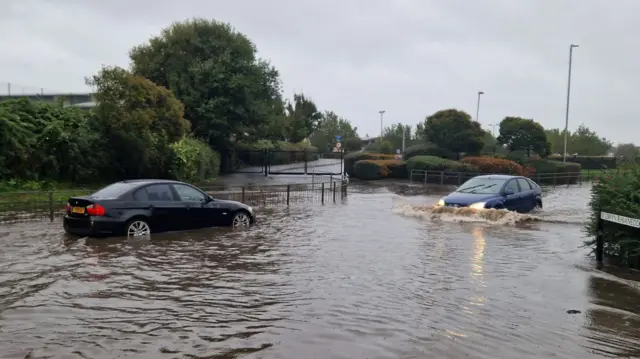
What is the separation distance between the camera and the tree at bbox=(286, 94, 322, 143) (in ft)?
198

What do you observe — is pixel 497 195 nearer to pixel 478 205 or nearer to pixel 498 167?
pixel 478 205

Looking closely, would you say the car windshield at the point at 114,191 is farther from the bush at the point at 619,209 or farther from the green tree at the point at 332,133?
the green tree at the point at 332,133

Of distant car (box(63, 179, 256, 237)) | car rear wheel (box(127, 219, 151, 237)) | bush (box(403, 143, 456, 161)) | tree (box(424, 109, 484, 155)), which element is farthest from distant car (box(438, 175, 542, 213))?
tree (box(424, 109, 484, 155))

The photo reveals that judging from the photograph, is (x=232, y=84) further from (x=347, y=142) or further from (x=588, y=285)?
(x=347, y=142)

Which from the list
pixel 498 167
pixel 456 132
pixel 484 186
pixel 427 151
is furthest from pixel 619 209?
pixel 456 132

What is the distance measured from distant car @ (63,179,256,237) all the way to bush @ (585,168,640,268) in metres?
8.19

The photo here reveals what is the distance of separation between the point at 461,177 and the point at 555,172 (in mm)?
8346

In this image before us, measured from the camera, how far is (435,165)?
3647 cm

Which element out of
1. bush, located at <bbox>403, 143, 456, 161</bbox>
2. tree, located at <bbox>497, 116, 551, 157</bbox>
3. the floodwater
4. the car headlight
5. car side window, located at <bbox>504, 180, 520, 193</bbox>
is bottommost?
the floodwater

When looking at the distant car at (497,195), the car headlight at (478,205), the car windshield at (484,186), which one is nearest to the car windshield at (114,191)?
the distant car at (497,195)

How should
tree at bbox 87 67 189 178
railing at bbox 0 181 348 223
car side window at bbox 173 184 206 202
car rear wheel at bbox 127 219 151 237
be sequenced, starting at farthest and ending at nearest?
tree at bbox 87 67 189 178, railing at bbox 0 181 348 223, car side window at bbox 173 184 206 202, car rear wheel at bbox 127 219 151 237

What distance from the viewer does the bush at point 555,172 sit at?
37469 millimetres

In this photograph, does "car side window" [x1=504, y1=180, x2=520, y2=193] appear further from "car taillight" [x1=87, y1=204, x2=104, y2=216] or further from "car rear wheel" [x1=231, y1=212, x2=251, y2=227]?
"car taillight" [x1=87, y1=204, x2=104, y2=216]

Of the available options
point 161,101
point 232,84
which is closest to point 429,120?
point 232,84
